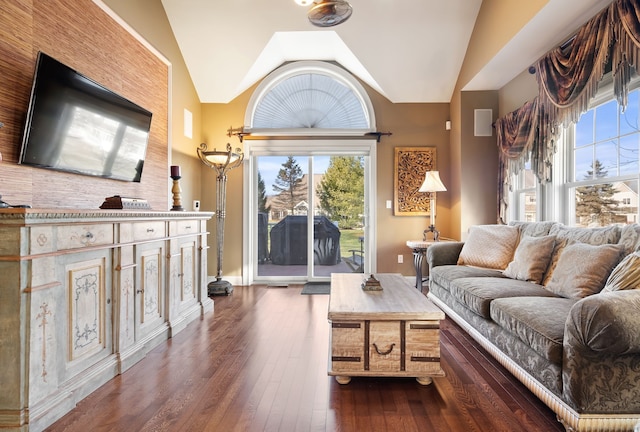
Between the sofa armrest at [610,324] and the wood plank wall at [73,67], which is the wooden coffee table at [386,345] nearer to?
the sofa armrest at [610,324]

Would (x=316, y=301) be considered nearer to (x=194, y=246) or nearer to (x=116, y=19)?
(x=194, y=246)

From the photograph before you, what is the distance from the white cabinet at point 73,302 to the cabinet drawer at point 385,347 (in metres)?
1.61

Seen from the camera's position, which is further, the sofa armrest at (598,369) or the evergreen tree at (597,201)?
the evergreen tree at (597,201)

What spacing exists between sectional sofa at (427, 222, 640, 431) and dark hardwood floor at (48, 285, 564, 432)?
0.17 meters

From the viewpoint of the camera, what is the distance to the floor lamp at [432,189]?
14.8ft

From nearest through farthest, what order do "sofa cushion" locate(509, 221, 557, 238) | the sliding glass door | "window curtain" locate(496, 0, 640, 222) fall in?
"window curtain" locate(496, 0, 640, 222) < "sofa cushion" locate(509, 221, 557, 238) < the sliding glass door

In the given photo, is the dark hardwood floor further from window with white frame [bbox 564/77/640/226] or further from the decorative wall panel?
window with white frame [bbox 564/77/640/226]

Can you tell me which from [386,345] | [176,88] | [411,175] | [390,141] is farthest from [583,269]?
[176,88]

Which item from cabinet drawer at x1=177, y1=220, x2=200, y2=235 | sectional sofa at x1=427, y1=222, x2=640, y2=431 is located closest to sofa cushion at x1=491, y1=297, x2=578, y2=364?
sectional sofa at x1=427, y1=222, x2=640, y2=431

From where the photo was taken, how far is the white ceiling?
3935mm

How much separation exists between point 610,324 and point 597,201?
208cm

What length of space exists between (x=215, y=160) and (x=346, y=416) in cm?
353

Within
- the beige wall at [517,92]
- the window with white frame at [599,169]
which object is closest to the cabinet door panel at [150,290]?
the window with white frame at [599,169]

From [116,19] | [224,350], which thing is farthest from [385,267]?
[116,19]
